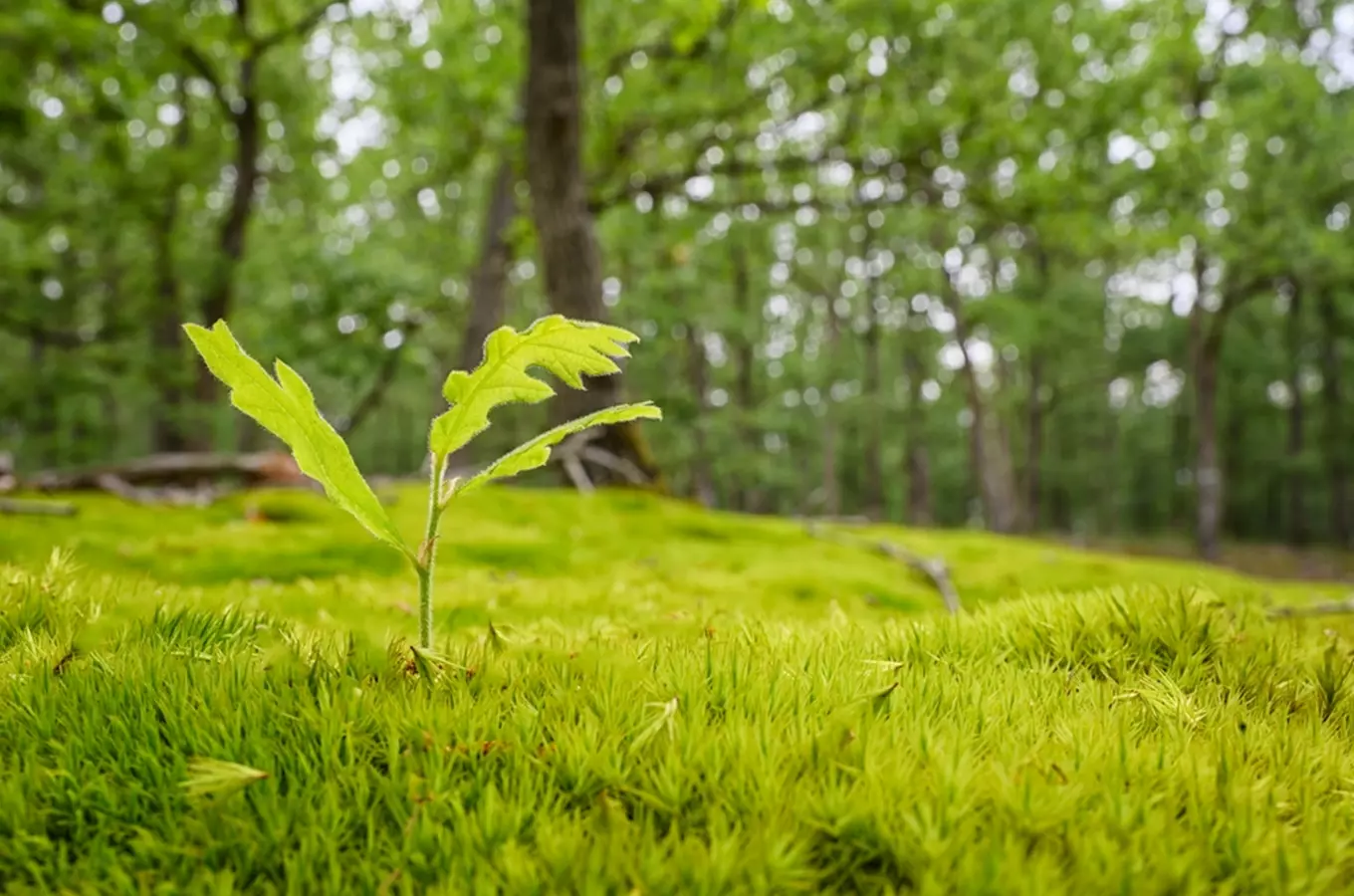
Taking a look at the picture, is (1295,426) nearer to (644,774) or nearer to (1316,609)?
(1316,609)

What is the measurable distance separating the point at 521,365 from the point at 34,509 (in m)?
3.75

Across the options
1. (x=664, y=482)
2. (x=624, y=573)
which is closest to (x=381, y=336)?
(x=664, y=482)

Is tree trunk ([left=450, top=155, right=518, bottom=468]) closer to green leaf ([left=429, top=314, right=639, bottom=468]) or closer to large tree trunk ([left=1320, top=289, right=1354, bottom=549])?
green leaf ([left=429, top=314, right=639, bottom=468])

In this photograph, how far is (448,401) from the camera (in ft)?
4.77

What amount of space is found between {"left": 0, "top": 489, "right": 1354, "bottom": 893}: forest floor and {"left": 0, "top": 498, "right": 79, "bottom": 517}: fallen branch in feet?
8.02

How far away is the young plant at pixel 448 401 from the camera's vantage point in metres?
1.45

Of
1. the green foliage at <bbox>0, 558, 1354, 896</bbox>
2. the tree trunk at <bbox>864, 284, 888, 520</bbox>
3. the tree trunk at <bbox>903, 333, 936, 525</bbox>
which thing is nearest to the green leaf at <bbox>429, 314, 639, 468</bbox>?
the green foliage at <bbox>0, 558, 1354, 896</bbox>

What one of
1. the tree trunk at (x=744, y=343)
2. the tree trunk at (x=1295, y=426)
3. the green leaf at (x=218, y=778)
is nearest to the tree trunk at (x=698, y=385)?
the tree trunk at (x=744, y=343)

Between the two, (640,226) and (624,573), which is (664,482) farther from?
(640,226)

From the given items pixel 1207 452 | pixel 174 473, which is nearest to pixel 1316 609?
pixel 174 473

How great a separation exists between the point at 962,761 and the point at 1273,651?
1.18 metres

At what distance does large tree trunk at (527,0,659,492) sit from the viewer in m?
6.31

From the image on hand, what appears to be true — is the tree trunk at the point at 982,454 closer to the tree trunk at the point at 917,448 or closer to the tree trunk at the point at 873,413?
the tree trunk at the point at 917,448

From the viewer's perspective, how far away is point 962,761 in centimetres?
114
